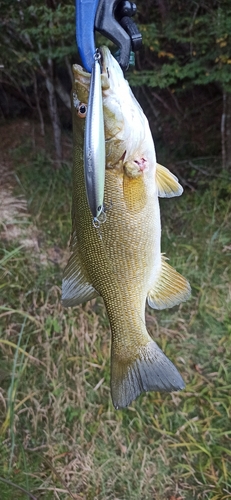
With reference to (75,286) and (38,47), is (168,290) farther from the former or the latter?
(38,47)

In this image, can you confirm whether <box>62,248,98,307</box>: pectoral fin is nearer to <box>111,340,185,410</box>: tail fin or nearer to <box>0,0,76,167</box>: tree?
<box>111,340,185,410</box>: tail fin

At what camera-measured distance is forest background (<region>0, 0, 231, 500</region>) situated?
2.24 metres

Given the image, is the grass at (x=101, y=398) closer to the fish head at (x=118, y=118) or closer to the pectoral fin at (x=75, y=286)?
the pectoral fin at (x=75, y=286)

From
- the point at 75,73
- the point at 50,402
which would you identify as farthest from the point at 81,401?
the point at 75,73

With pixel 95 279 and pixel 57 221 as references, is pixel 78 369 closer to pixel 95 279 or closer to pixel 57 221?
pixel 57 221

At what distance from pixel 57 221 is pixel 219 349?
1.39m

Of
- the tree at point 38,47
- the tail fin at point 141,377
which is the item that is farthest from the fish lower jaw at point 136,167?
the tree at point 38,47

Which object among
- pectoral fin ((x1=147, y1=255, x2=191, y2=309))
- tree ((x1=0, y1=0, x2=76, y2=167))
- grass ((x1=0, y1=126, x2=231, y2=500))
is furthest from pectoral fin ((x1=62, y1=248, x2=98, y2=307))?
tree ((x1=0, y1=0, x2=76, y2=167))

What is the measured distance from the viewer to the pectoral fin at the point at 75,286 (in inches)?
46.1

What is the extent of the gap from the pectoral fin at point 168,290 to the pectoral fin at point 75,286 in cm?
17

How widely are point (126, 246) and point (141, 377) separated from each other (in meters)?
0.35

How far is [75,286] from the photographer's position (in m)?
1.18

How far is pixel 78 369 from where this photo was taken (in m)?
2.47

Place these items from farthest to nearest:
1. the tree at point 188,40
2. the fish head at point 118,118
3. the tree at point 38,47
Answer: the tree at point 38,47
the tree at point 188,40
the fish head at point 118,118
